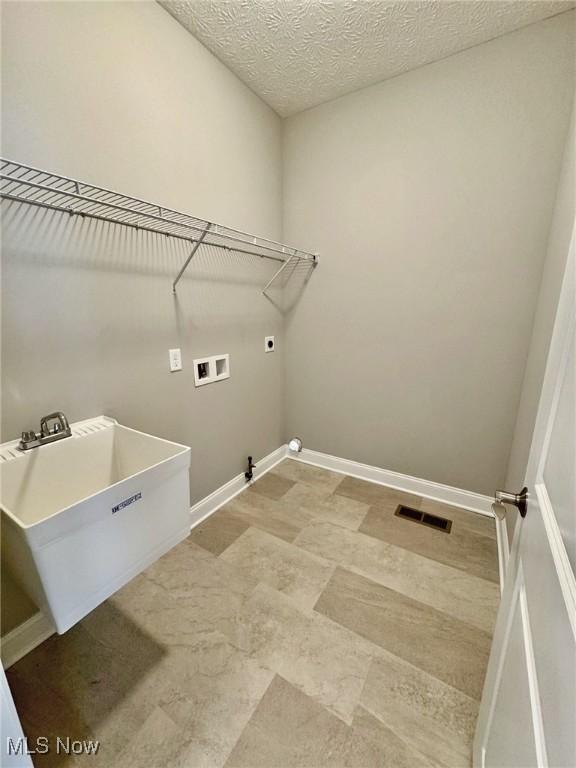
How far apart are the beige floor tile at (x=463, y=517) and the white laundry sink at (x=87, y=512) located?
65.4 inches

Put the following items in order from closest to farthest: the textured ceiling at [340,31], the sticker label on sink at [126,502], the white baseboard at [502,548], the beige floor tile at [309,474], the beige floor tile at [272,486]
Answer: the sticker label on sink at [126,502], the textured ceiling at [340,31], the white baseboard at [502,548], the beige floor tile at [272,486], the beige floor tile at [309,474]

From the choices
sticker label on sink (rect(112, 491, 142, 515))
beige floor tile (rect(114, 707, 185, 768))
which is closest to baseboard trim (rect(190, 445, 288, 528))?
beige floor tile (rect(114, 707, 185, 768))

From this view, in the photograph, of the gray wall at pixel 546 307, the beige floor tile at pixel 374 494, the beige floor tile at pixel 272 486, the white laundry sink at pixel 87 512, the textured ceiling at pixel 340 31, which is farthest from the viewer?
the beige floor tile at pixel 272 486

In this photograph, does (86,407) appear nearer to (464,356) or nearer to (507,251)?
(464,356)

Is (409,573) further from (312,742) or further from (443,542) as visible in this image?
(312,742)

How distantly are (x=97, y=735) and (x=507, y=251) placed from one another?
2.67m

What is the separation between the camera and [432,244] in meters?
1.88

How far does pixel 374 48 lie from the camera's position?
1620 mm

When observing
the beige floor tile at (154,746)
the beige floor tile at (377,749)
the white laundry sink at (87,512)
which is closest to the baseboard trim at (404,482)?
the beige floor tile at (377,749)

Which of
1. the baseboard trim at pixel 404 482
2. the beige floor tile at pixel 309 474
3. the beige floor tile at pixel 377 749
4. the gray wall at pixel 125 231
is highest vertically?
the gray wall at pixel 125 231

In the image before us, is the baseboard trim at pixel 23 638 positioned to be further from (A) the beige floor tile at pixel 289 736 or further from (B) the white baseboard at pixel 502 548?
(B) the white baseboard at pixel 502 548

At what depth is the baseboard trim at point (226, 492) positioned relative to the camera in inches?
76.7

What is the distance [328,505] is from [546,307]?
Answer: 1.64 m

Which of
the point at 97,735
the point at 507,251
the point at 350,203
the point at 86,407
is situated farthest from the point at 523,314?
the point at 97,735
